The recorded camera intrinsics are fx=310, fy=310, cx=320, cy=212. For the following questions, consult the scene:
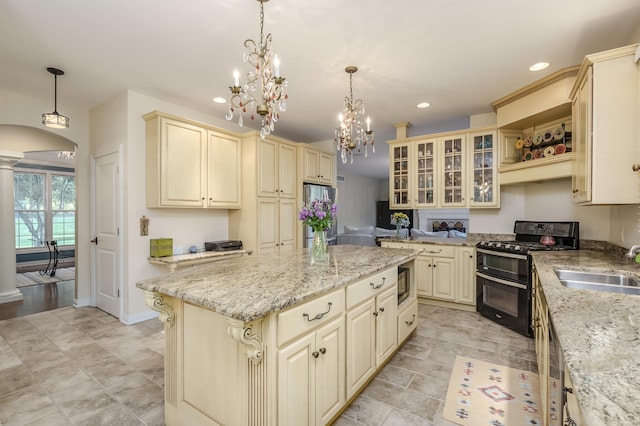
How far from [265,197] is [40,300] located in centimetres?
366

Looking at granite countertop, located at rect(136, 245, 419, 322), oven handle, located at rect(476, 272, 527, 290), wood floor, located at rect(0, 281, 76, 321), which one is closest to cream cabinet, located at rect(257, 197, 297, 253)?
granite countertop, located at rect(136, 245, 419, 322)

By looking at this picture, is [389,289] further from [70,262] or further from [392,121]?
[70,262]

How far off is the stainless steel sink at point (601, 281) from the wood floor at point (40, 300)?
560 cm

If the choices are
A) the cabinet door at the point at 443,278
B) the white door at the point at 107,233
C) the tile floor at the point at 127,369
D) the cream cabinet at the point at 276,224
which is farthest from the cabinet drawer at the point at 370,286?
the white door at the point at 107,233

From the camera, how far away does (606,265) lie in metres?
2.18

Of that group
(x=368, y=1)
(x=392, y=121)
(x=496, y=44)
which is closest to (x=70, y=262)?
(x=392, y=121)

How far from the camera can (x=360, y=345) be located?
2023 mm

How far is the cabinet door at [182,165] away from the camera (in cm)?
350

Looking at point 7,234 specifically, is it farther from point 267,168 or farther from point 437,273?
point 437,273

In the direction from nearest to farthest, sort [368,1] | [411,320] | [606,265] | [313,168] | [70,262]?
[368,1], [606,265], [411,320], [313,168], [70,262]

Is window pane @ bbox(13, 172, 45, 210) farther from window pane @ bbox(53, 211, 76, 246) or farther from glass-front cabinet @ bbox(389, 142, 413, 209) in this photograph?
glass-front cabinet @ bbox(389, 142, 413, 209)

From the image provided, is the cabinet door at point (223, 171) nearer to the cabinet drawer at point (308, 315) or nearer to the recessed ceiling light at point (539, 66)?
the cabinet drawer at point (308, 315)

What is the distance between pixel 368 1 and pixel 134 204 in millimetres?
3150

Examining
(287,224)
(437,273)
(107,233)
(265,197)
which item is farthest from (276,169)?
(437,273)
